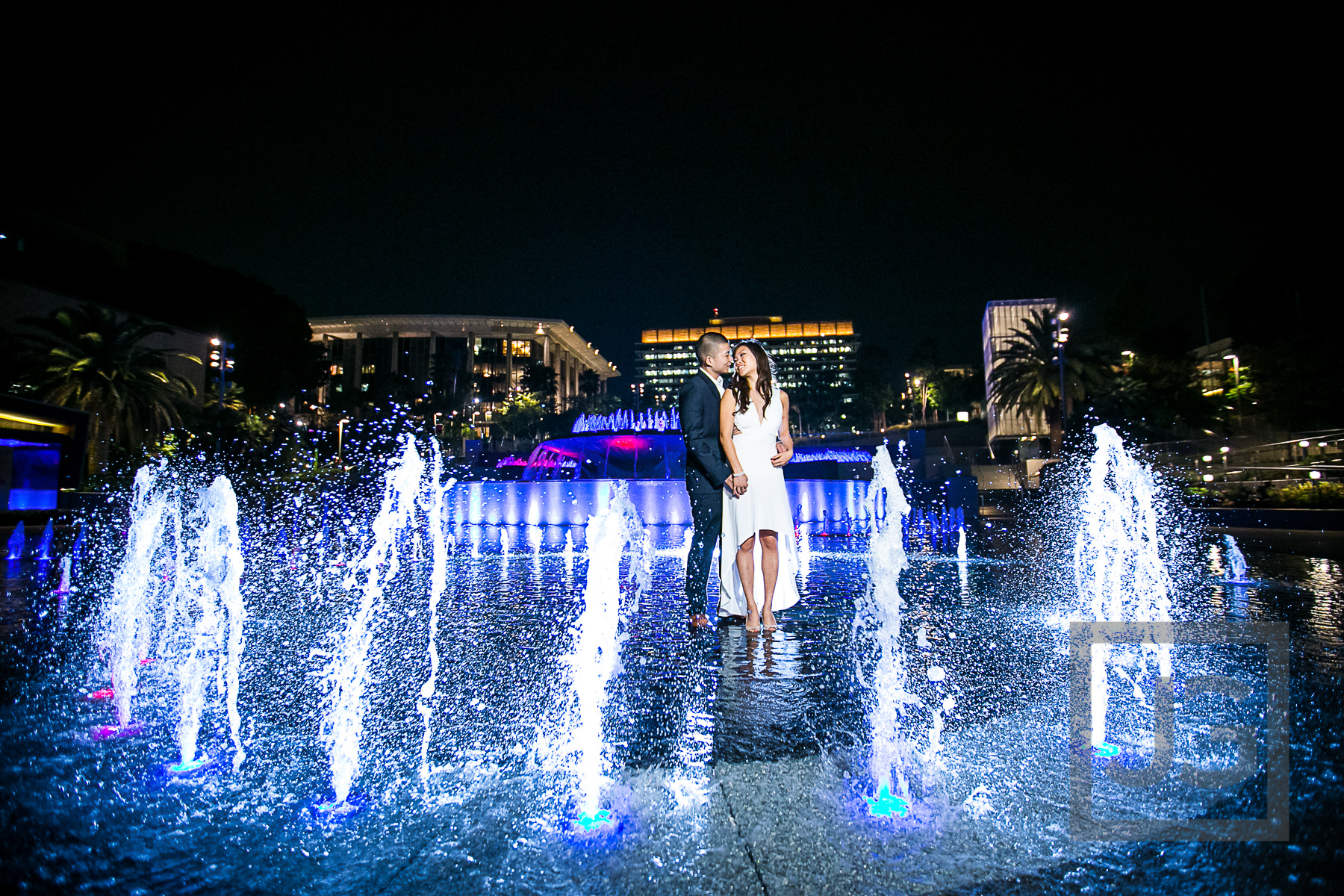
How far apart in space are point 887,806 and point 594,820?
812 millimetres

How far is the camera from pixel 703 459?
15.2ft

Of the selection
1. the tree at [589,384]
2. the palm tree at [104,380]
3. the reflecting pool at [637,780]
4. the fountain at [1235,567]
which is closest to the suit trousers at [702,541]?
the reflecting pool at [637,780]

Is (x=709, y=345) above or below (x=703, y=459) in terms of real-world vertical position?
above

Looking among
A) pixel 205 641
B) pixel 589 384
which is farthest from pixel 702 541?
pixel 589 384

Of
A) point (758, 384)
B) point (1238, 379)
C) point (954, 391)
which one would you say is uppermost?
point (954, 391)

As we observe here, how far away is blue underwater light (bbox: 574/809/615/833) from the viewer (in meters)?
2.00

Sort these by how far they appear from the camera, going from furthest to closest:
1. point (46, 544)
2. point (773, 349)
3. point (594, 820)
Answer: point (773, 349) < point (46, 544) < point (594, 820)

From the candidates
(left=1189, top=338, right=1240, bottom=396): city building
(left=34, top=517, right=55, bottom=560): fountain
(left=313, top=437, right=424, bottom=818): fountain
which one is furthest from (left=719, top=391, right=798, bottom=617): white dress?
(left=1189, top=338, right=1240, bottom=396): city building

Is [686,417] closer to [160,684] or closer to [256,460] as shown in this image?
[160,684]

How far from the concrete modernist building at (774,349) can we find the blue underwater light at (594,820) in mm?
120501

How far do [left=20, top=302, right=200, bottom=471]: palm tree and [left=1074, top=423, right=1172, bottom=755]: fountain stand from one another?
30593 mm

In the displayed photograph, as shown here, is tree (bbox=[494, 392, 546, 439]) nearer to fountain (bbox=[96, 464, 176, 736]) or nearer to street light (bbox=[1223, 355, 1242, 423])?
street light (bbox=[1223, 355, 1242, 423])

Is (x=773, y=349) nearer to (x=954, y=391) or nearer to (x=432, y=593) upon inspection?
(x=954, y=391)

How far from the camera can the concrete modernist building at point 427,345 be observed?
294ft
